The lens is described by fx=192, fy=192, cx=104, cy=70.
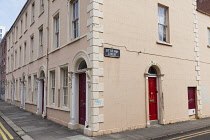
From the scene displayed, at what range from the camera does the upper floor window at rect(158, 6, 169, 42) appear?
1118cm

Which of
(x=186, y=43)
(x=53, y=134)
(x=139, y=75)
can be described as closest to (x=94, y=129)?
(x=53, y=134)

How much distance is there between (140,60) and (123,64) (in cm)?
120

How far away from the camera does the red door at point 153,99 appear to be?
401 inches

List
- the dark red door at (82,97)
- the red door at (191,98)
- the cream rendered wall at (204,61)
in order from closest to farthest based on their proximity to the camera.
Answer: the dark red door at (82,97)
the red door at (191,98)
the cream rendered wall at (204,61)

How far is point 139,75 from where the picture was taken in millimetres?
9570

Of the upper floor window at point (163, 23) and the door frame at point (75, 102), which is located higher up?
the upper floor window at point (163, 23)

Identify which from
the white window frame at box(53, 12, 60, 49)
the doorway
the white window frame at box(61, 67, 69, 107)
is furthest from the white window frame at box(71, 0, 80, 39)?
the doorway

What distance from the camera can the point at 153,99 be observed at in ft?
34.0

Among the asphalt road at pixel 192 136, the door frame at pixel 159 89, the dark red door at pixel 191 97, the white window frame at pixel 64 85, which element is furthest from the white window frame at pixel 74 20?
the dark red door at pixel 191 97

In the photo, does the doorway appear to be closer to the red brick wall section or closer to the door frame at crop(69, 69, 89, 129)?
the door frame at crop(69, 69, 89, 129)

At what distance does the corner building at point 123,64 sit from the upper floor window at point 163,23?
2.3 inches

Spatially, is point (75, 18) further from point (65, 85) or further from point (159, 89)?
point (159, 89)

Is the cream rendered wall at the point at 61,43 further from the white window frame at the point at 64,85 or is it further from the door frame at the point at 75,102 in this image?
the door frame at the point at 75,102

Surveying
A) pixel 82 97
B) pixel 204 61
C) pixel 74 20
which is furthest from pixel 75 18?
pixel 204 61
